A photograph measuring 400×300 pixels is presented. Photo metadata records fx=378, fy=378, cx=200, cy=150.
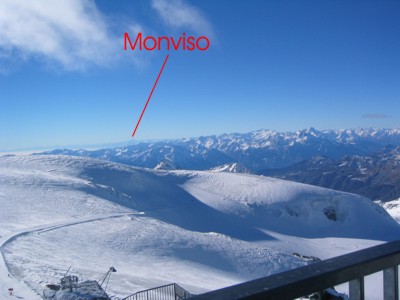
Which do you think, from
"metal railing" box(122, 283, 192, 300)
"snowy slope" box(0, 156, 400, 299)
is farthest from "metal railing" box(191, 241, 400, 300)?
"snowy slope" box(0, 156, 400, 299)

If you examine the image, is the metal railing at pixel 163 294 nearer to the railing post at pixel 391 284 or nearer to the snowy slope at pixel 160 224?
the snowy slope at pixel 160 224

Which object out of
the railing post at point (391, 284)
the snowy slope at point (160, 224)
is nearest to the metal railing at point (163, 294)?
the snowy slope at point (160, 224)

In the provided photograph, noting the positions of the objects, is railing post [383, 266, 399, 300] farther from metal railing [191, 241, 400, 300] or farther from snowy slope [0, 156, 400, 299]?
snowy slope [0, 156, 400, 299]

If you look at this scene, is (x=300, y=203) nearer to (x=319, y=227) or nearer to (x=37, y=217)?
(x=319, y=227)

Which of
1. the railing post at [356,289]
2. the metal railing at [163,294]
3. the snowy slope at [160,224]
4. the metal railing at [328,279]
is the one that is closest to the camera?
the metal railing at [328,279]

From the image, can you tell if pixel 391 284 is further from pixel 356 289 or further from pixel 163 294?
pixel 163 294

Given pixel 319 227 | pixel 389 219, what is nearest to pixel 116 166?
pixel 319 227
